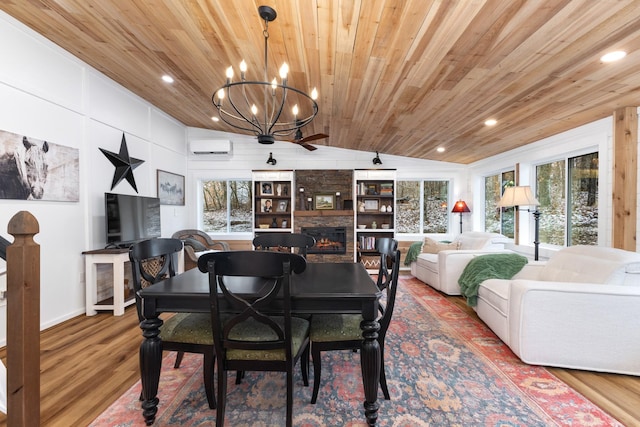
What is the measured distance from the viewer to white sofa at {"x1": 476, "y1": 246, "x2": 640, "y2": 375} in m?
2.07

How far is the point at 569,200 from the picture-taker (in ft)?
13.1

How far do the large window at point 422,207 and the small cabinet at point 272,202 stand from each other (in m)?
2.30

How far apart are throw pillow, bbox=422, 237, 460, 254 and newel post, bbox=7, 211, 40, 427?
4.89 meters

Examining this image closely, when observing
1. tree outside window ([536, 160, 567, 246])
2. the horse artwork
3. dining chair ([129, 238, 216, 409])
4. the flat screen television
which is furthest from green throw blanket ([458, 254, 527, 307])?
the horse artwork

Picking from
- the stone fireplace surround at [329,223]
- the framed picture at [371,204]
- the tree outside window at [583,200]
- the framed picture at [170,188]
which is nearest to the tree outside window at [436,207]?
the framed picture at [371,204]

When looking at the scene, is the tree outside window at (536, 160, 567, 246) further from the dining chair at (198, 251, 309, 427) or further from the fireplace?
the dining chair at (198, 251, 309, 427)

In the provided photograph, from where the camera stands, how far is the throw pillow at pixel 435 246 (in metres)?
4.95

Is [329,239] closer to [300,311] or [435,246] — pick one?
[435,246]

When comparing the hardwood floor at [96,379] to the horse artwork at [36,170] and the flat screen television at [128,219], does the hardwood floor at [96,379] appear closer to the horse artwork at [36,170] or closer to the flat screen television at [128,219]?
the flat screen television at [128,219]

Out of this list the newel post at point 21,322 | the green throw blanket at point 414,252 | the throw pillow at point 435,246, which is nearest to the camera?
the newel post at point 21,322

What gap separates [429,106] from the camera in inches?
129

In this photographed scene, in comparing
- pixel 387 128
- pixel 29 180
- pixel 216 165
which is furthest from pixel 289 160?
pixel 29 180

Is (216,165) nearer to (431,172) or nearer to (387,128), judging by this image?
(387,128)

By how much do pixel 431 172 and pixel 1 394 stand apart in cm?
634
